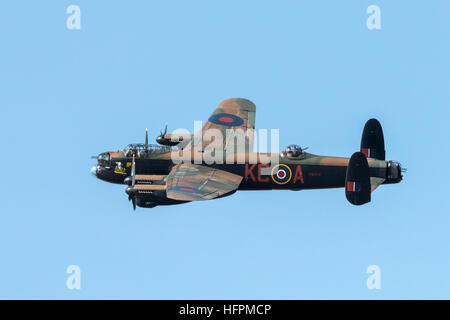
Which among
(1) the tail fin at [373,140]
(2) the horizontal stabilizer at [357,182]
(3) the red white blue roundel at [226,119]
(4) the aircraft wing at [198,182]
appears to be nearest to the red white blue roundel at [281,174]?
(4) the aircraft wing at [198,182]

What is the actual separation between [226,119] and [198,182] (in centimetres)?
875

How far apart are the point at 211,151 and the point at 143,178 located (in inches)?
188

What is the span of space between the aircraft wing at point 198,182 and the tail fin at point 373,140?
6869 mm

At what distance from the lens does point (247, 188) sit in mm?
54688

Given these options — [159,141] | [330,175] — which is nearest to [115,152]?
[159,141]

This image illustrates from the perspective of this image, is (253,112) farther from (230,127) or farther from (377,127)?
(377,127)

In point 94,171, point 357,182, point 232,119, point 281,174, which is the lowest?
point 357,182

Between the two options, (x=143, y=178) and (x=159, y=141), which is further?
(x=159, y=141)

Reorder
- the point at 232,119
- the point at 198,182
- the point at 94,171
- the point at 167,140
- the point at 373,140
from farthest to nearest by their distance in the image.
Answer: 1. the point at 232,119
2. the point at 167,140
3. the point at 94,171
4. the point at 373,140
5. the point at 198,182

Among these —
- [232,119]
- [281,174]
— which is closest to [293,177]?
[281,174]

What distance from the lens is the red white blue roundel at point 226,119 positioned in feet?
195

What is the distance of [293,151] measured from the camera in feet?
177

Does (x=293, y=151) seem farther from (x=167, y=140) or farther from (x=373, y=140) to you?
(x=167, y=140)

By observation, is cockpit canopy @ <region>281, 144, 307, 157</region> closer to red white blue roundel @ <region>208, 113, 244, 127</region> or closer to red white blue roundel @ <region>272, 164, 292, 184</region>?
red white blue roundel @ <region>272, 164, 292, 184</region>
